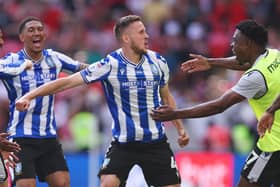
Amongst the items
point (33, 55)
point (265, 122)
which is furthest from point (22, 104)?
point (265, 122)

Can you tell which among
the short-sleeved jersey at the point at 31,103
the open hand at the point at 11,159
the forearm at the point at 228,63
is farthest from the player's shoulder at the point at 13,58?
the forearm at the point at 228,63

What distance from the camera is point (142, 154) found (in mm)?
11734

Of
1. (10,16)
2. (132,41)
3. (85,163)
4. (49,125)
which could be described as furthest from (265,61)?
(10,16)

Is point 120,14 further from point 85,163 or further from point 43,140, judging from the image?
point 43,140

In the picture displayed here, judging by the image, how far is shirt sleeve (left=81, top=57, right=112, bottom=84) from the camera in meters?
11.6

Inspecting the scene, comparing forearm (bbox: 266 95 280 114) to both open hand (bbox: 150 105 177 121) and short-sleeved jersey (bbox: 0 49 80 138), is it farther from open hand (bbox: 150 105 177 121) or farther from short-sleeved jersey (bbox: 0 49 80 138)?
short-sleeved jersey (bbox: 0 49 80 138)

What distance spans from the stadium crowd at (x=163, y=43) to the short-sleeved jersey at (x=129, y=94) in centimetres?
589

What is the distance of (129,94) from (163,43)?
932cm

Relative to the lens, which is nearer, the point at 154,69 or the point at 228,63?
the point at 154,69

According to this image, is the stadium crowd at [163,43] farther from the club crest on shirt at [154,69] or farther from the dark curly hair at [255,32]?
the dark curly hair at [255,32]

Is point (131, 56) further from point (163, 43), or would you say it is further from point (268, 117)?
point (163, 43)

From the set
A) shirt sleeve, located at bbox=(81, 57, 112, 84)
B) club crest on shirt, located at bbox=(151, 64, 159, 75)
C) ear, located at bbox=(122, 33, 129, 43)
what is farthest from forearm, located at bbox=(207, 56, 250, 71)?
shirt sleeve, located at bbox=(81, 57, 112, 84)

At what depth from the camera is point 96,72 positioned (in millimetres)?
11625

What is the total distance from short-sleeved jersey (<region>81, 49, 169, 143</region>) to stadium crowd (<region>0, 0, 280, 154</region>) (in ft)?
19.3
